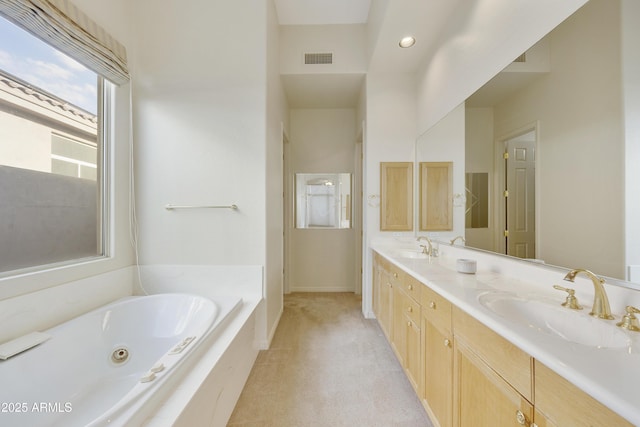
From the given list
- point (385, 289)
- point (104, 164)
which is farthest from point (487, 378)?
point (104, 164)

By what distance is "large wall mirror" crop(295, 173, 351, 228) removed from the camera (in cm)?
352

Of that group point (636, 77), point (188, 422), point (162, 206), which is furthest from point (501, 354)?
point (162, 206)

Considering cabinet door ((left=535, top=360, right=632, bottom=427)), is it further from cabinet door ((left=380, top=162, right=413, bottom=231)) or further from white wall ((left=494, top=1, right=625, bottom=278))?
cabinet door ((left=380, top=162, right=413, bottom=231))

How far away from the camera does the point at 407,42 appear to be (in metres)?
2.14

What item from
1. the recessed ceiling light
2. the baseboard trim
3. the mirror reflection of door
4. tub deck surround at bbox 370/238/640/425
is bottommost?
the baseboard trim

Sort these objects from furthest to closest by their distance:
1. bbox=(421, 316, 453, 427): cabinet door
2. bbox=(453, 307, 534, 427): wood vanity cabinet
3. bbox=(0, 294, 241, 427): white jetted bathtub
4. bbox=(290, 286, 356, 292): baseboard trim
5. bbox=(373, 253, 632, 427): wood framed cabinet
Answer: bbox=(290, 286, 356, 292): baseboard trim → bbox=(421, 316, 453, 427): cabinet door → bbox=(0, 294, 241, 427): white jetted bathtub → bbox=(453, 307, 534, 427): wood vanity cabinet → bbox=(373, 253, 632, 427): wood framed cabinet

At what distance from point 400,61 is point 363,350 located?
9.10 ft

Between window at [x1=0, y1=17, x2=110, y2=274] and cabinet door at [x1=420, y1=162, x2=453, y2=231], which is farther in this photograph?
cabinet door at [x1=420, y1=162, x2=453, y2=231]

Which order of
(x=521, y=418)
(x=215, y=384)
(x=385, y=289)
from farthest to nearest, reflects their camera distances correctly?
1. (x=385, y=289)
2. (x=215, y=384)
3. (x=521, y=418)

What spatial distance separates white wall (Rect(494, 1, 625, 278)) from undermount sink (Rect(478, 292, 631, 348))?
0.23m

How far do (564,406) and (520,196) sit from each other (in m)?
0.98

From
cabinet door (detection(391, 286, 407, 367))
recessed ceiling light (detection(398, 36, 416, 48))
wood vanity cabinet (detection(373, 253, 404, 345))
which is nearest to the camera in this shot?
cabinet door (detection(391, 286, 407, 367))

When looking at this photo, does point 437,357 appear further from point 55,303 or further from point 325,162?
point 325,162

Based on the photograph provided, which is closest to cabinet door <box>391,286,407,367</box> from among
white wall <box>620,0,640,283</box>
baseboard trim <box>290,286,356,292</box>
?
white wall <box>620,0,640,283</box>
